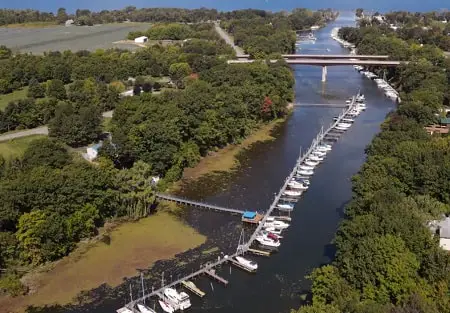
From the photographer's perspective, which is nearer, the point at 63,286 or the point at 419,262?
the point at 419,262

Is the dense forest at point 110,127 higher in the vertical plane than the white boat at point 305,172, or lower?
higher

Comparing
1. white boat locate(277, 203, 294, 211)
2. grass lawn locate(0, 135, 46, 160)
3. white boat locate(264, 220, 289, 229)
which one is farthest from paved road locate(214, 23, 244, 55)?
white boat locate(264, 220, 289, 229)

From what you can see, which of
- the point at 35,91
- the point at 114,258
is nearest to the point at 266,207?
the point at 114,258

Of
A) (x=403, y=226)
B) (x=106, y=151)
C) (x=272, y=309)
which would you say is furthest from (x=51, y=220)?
(x=403, y=226)

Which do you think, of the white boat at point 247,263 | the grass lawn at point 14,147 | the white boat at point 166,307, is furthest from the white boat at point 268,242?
the grass lawn at point 14,147

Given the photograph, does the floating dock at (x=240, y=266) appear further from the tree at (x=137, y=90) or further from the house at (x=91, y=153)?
the tree at (x=137, y=90)

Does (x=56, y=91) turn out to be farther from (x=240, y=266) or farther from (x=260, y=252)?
(x=240, y=266)

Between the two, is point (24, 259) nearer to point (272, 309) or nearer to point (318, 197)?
point (272, 309)
